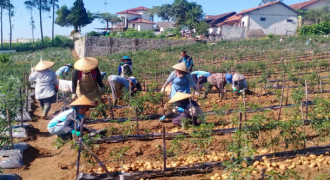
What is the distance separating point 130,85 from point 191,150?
9.66 feet

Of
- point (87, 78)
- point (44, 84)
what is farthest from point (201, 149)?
point (44, 84)

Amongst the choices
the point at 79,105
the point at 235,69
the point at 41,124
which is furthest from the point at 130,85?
the point at 235,69

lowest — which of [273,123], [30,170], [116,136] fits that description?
[30,170]

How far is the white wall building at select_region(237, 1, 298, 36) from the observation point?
32.3m

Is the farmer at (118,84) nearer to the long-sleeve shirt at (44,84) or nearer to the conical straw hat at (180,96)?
the long-sleeve shirt at (44,84)

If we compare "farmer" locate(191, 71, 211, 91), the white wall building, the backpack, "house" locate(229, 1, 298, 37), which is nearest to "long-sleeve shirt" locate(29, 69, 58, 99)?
the backpack

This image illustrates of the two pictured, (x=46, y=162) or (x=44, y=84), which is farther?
(x=44, y=84)

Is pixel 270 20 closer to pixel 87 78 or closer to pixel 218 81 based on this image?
pixel 218 81

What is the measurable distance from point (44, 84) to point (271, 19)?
2977 cm

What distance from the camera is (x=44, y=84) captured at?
6980mm

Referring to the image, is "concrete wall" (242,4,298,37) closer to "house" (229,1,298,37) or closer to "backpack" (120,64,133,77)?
"house" (229,1,298,37)

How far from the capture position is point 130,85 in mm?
7441

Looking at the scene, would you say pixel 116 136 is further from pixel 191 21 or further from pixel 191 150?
pixel 191 21

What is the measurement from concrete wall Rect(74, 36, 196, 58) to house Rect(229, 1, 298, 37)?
26.0ft
